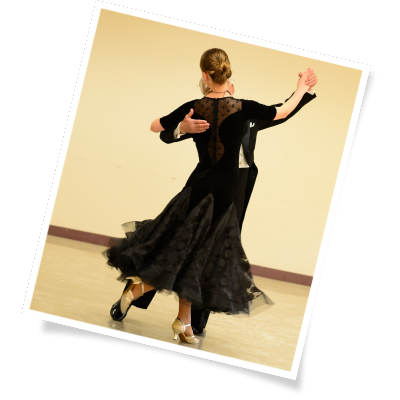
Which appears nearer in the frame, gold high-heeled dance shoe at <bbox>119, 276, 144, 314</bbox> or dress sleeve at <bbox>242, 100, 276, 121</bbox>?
dress sleeve at <bbox>242, 100, 276, 121</bbox>

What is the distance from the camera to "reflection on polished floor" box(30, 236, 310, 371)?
2.22 meters

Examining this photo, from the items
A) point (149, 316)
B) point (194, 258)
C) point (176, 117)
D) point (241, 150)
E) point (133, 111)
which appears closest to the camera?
point (194, 258)

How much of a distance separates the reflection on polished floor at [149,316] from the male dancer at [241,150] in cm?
9

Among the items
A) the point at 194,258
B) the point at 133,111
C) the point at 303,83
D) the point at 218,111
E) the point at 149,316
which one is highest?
the point at 133,111

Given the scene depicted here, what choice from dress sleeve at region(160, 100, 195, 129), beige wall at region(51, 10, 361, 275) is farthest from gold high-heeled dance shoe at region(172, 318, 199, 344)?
beige wall at region(51, 10, 361, 275)

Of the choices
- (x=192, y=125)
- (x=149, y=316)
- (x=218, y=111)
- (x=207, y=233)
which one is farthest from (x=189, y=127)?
(x=149, y=316)

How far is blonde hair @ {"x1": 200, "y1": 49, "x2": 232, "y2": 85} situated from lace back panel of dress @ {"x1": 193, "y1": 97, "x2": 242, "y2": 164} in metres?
0.10

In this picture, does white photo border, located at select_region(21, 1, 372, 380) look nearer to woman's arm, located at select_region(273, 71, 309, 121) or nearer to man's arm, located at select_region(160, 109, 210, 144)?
woman's arm, located at select_region(273, 71, 309, 121)

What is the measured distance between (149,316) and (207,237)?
76 cm

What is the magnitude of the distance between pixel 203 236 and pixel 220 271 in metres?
0.18

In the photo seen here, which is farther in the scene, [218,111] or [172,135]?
[172,135]

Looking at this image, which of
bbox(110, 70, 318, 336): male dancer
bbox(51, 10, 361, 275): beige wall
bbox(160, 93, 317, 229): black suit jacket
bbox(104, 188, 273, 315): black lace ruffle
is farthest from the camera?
bbox(51, 10, 361, 275): beige wall

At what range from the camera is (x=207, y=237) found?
2.09 m

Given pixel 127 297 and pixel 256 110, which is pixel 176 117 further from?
pixel 127 297
